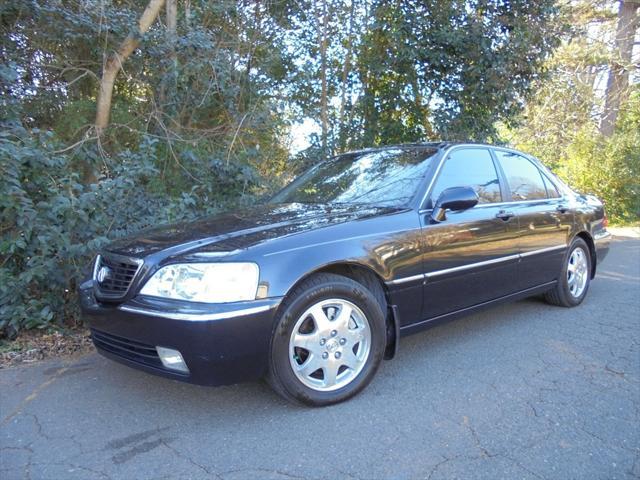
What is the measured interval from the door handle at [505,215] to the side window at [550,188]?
98 cm

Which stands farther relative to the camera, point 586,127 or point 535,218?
point 586,127

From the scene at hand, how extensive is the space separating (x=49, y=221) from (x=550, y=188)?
4498mm

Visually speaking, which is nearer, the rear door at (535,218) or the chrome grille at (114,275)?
the chrome grille at (114,275)

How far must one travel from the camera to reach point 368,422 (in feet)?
8.95

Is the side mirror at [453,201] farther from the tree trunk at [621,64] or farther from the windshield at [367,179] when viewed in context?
the tree trunk at [621,64]

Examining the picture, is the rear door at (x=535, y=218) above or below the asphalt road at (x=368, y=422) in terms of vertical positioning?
above

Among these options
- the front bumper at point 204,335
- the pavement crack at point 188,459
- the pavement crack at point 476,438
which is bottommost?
the pavement crack at point 476,438

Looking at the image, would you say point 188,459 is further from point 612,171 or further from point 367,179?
point 612,171

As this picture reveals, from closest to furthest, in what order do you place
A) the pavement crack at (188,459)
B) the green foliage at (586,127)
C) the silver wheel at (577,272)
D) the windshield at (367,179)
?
the pavement crack at (188,459)
the windshield at (367,179)
the silver wheel at (577,272)
the green foliage at (586,127)

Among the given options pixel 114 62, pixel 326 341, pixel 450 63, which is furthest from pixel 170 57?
pixel 326 341

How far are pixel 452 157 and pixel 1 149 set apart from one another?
3368mm

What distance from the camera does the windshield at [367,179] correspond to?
12.0ft

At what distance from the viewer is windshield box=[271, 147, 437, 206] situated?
3.65 metres

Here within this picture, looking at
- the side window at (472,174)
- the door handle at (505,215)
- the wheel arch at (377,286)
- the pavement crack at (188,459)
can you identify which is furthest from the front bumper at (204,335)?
the door handle at (505,215)
